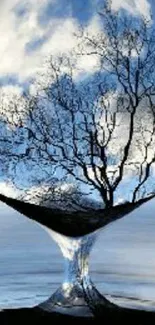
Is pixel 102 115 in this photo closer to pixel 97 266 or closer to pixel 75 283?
pixel 75 283

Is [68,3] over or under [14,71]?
over

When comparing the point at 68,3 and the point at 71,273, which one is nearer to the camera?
the point at 68,3

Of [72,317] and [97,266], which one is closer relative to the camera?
[72,317]

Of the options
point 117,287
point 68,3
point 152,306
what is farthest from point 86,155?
point 117,287

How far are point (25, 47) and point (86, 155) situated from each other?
671mm

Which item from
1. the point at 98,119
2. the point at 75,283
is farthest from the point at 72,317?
the point at 98,119

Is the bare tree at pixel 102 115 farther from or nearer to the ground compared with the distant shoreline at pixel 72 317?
farther from the ground

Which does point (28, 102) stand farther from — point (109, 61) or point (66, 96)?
point (109, 61)

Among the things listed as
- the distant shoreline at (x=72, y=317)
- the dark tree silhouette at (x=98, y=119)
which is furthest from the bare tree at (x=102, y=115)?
the distant shoreline at (x=72, y=317)

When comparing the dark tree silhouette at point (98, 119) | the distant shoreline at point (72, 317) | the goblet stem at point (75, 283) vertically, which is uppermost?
the dark tree silhouette at point (98, 119)

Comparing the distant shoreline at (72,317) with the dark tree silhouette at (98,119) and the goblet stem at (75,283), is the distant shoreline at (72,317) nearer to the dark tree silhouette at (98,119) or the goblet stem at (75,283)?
the goblet stem at (75,283)

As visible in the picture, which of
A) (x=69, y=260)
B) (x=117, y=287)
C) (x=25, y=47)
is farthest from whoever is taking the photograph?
(x=117, y=287)

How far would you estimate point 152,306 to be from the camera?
5.69 m

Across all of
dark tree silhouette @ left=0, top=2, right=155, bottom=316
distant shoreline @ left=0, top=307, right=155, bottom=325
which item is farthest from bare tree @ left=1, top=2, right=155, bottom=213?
distant shoreline @ left=0, top=307, right=155, bottom=325
